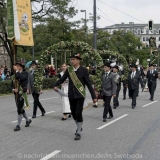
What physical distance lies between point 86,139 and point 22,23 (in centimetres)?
476

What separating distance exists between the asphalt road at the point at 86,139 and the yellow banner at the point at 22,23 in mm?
2489

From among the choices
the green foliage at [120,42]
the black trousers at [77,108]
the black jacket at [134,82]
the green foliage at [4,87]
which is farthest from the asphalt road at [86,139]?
the green foliage at [120,42]

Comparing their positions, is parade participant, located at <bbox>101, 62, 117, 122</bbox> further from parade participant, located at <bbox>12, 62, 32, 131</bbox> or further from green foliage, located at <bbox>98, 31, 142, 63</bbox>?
green foliage, located at <bbox>98, 31, 142, 63</bbox>

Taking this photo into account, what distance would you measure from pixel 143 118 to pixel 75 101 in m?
3.70

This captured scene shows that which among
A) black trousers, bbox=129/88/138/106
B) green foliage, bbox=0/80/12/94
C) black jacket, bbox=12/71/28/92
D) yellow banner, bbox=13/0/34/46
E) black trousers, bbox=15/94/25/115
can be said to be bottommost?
green foliage, bbox=0/80/12/94

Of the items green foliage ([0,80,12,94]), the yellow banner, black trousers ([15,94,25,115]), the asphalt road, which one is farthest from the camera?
green foliage ([0,80,12,94])

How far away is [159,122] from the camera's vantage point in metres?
10.2

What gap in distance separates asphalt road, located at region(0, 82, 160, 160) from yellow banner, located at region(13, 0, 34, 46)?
98.0 inches

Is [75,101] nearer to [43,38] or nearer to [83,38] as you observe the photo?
[43,38]

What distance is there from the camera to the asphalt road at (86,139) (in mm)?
6516

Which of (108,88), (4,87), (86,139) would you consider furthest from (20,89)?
(4,87)

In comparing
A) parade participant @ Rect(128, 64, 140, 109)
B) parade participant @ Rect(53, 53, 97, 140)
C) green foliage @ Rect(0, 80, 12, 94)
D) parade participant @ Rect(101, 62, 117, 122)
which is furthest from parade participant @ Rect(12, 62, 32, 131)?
green foliage @ Rect(0, 80, 12, 94)

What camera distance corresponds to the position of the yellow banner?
1048cm

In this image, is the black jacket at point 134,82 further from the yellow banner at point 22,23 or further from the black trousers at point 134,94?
the yellow banner at point 22,23
